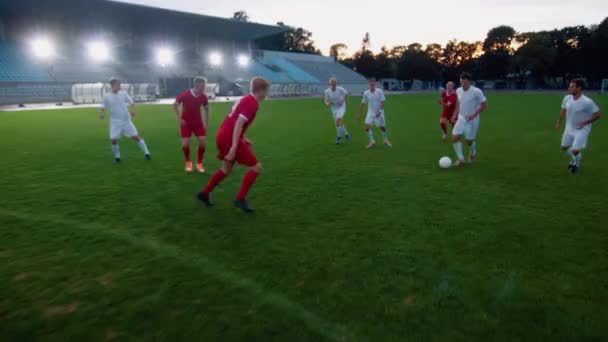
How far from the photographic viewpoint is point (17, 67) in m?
39.3

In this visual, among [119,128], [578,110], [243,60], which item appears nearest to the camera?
[578,110]

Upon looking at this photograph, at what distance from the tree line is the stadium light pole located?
12.1 m

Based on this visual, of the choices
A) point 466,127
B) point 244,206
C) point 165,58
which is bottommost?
point 244,206

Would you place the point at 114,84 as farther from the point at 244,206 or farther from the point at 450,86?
the point at 450,86

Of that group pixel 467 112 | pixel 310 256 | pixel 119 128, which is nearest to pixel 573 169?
pixel 467 112

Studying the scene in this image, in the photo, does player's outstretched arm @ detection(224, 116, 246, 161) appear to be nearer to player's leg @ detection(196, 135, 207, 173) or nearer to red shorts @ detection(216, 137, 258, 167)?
red shorts @ detection(216, 137, 258, 167)

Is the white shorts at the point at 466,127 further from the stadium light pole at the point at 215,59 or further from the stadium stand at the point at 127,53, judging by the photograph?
the stadium light pole at the point at 215,59

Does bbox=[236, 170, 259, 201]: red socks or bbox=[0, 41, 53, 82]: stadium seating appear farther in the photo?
bbox=[0, 41, 53, 82]: stadium seating

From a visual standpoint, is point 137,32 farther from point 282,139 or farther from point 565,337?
point 565,337

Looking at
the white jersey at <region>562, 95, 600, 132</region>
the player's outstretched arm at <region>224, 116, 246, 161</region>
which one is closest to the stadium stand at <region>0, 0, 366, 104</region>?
the player's outstretched arm at <region>224, 116, 246, 161</region>

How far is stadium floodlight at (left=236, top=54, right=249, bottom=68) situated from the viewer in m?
62.7

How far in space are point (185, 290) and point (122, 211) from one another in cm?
260

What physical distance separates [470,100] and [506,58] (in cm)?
8909

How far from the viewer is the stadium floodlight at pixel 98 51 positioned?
155 feet
